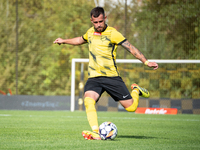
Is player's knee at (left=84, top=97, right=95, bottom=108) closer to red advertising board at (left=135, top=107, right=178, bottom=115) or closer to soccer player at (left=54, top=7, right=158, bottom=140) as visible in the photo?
soccer player at (left=54, top=7, right=158, bottom=140)

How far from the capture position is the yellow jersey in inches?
219

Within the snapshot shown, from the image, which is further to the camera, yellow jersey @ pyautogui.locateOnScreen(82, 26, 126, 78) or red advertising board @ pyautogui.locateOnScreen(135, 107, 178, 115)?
red advertising board @ pyautogui.locateOnScreen(135, 107, 178, 115)

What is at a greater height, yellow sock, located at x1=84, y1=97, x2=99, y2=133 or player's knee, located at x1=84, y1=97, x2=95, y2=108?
player's knee, located at x1=84, y1=97, x2=95, y2=108

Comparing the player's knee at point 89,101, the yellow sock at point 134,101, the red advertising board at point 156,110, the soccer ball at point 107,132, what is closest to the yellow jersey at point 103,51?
the player's knee at point 89,101

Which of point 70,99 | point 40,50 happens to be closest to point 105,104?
point 70,99

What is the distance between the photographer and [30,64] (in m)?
21.2

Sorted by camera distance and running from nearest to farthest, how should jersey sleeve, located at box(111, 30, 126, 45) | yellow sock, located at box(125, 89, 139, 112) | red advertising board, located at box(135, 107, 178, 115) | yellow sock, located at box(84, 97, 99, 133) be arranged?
1. yellow sock, located at box(84, 97, 99, 133)
2. jersey sleeve, located at box(111, 30, 126, 45)
3. yellow sock, located at box(125, 89, 139, 112)
4. red advertising board, located at box(135, 107, 178, 115)

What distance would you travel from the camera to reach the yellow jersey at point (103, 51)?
5.56 m

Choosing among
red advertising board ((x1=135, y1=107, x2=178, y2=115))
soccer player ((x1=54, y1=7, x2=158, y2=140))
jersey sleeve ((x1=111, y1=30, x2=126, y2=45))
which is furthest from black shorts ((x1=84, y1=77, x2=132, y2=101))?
red advertising board ((x1=135, y1=107, x2=178, y2=115))

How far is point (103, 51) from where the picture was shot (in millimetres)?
5578

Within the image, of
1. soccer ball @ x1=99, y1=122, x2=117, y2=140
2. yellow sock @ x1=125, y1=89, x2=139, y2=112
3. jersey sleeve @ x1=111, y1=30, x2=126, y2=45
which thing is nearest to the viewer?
soccer ball @ x1=99, y1=122, x2=117, y2=140

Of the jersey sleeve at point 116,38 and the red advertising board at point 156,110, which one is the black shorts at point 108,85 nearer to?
the jersey sleeve at point 116,38

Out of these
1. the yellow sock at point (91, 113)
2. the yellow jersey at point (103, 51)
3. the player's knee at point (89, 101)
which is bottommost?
the yellow sock at point (91, 113)

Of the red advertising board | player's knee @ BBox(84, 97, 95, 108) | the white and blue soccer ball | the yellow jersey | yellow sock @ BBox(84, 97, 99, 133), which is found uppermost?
the yellow jersey
